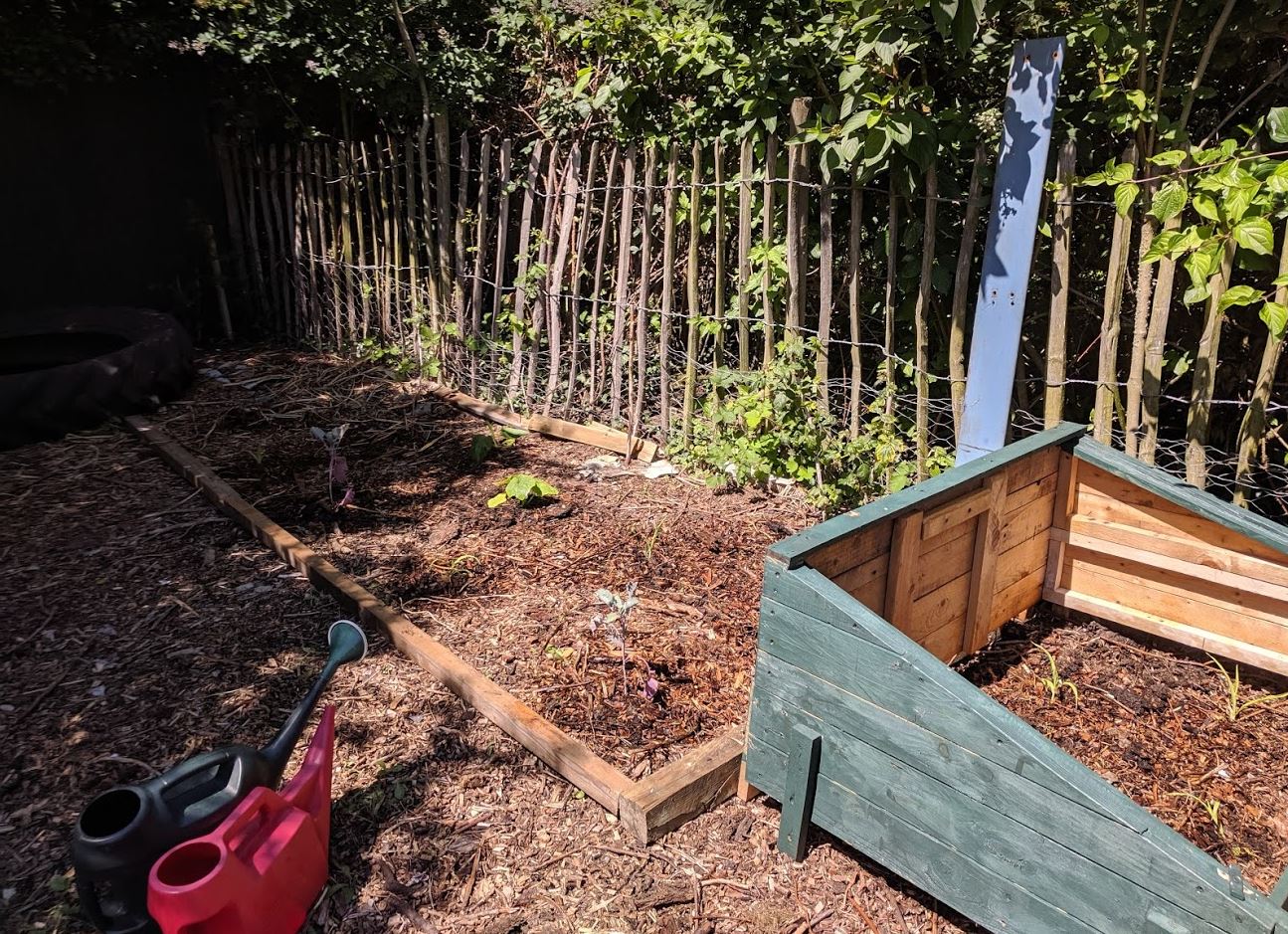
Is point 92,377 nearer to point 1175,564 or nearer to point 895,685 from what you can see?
point 895,685

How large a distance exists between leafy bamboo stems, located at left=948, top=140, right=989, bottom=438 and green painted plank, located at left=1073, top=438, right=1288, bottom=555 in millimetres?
673

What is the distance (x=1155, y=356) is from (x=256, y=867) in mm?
3414

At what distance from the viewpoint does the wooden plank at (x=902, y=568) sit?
2770mm

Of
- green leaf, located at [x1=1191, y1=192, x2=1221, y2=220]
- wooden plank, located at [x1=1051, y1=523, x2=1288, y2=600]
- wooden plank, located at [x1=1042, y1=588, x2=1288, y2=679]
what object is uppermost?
green leaf, located at [x1=1191, y1=192, x2=1221, y2=220]

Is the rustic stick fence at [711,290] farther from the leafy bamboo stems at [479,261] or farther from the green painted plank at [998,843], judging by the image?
the green painted plank at [998,843]

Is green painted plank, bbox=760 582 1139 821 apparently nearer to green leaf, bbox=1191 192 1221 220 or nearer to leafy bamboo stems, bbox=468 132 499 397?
green leaf, bbox=1191 192 1221 220

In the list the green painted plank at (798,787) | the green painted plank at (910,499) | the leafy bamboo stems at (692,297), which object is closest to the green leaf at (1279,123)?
the green painted plank at (910,499)

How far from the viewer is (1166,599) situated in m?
3.37

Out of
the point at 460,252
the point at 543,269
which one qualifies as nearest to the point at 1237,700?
the point at 543,269

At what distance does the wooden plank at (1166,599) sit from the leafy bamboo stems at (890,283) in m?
1.04

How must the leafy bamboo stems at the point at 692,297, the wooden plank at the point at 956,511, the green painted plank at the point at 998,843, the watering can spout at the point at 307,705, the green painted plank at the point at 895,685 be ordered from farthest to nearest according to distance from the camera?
the leafy bamboo stems at the point at 692,297 → the wooden plank at the point at 956,511 → the watering can spout at the point at 307,705 → the green painted plank at the point at 895,685 → the green painted plank at the point at 998,843

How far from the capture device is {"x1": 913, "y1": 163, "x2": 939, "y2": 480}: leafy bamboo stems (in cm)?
386

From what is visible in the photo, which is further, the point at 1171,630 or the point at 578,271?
the point at 578,271

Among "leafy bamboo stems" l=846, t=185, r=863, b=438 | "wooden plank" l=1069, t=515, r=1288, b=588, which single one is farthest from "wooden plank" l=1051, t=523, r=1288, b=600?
"leafy bamboo stems" l=846, t=185, r=863, b=438
